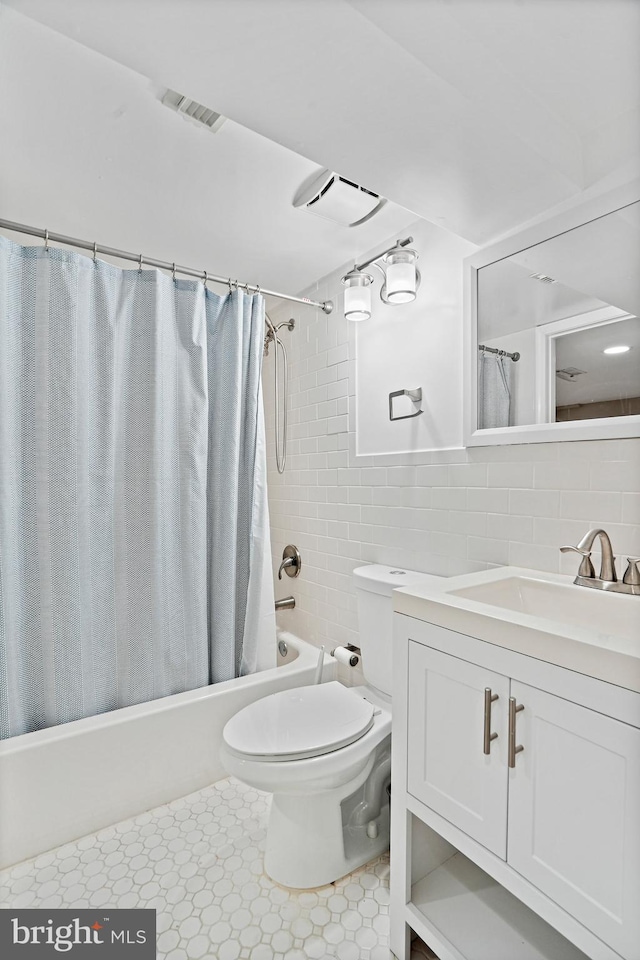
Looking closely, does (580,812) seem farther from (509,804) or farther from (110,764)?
(110,764)

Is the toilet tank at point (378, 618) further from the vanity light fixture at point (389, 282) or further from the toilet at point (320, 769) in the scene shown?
the vanity light fixture at point (389, 282)

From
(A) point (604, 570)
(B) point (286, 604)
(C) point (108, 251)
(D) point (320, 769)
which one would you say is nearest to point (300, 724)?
(D) point (320, 769)

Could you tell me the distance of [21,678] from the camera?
58.7 inches

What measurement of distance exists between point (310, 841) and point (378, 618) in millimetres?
673

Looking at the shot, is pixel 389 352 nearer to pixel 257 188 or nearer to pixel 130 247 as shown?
pixel 257 188

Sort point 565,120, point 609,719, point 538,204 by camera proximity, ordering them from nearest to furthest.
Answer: point 609,719 → point 565,120 → point 538,204

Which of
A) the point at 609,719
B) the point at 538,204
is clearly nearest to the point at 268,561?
the point at 609,719

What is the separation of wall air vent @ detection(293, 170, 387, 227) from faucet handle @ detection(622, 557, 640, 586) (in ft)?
4.28

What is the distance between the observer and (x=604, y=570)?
1.13 meters

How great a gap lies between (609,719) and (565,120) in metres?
1.34

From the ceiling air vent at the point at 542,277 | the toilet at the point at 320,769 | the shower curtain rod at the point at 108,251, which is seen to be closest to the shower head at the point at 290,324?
the shower curtain rod at the point at 108,251

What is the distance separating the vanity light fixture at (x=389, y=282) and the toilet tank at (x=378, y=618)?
0.99 m

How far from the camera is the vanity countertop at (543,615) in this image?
2.48ft

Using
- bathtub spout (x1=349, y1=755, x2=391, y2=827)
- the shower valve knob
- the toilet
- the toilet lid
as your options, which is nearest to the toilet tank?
the toilet
